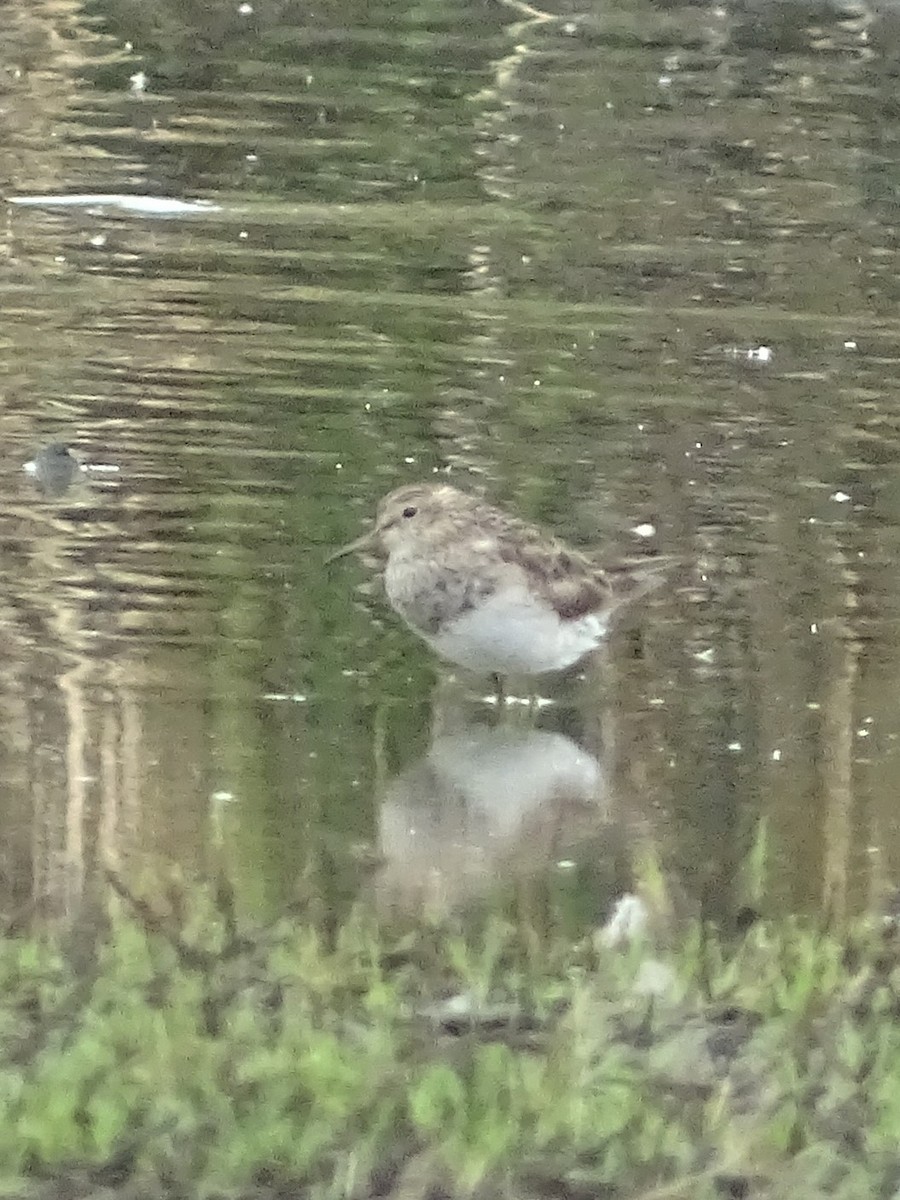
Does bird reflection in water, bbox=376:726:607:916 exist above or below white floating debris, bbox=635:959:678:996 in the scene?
below

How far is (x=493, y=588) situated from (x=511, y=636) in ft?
0.47

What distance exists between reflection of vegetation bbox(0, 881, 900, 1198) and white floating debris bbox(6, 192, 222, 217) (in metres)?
6.66

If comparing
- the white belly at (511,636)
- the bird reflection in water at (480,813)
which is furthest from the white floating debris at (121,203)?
the bird reflection in water at (480,813)

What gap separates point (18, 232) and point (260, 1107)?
281 inches

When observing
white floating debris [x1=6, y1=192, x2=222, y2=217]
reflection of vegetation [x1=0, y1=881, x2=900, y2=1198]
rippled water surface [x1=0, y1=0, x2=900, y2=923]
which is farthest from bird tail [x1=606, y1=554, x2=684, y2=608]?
white floating debris [x1=6, y1=192, x2=222, y2=217]

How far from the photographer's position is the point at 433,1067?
13.2 ft

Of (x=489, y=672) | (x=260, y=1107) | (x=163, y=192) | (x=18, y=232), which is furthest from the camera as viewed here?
(x=163, y=192)

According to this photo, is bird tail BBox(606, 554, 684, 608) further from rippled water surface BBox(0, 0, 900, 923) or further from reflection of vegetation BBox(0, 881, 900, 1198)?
reflection of vegetation BBox(0, 881, 900, 1198)

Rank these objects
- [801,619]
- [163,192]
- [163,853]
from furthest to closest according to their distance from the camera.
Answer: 1. [163,192]
2. [801,619]
3. [163,853]

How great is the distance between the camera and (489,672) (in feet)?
21.0

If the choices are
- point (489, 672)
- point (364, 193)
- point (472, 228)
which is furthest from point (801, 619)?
point (364, 193)

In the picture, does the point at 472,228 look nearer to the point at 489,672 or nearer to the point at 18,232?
the point at 18,232

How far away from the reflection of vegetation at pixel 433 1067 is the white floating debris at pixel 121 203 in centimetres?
666

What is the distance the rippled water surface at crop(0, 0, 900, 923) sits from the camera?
5539mm
